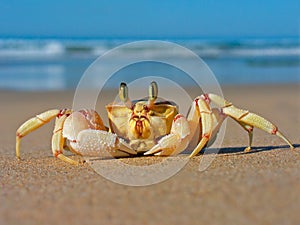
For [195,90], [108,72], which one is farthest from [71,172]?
[108,72]

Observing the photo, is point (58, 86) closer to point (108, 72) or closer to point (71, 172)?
point (108, 72)

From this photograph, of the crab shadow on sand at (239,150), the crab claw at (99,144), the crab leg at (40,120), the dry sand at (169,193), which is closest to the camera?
the dry sand at (169,193)

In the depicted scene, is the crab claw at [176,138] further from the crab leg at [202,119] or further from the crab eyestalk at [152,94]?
the crab eyestalk at [152,94]

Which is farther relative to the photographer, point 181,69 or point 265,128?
point 181,69

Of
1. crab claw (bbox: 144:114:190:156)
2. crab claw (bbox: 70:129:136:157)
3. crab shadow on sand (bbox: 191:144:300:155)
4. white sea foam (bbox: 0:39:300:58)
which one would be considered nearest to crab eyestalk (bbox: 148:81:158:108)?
crab claw (bbox: 144:114:190:156)

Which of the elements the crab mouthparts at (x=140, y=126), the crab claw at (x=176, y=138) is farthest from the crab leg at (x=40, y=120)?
the crab claw at (x=176, y=138)

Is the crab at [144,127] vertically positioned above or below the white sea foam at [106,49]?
below

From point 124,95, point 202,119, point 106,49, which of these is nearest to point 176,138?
point 202,119
